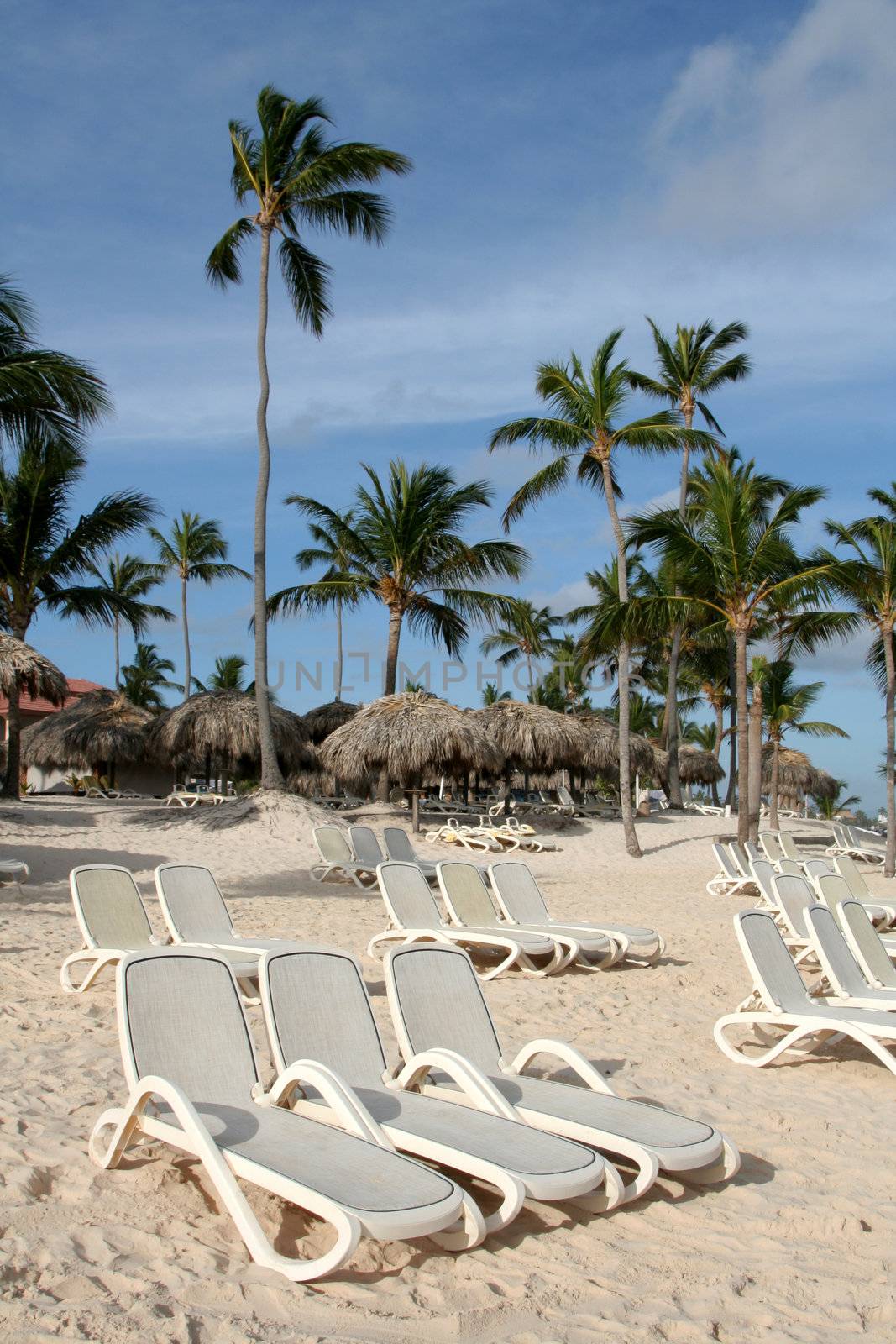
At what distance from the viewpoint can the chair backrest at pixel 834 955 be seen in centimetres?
576

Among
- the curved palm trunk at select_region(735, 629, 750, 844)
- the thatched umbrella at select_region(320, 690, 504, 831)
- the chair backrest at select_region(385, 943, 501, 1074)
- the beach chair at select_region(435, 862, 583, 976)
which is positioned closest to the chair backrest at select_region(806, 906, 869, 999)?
the beach chair at select_region(435, 862, 583, 976)

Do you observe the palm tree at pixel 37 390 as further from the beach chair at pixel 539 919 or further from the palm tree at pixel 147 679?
the palm tree at pixel 147 679

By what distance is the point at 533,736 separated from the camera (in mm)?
23594

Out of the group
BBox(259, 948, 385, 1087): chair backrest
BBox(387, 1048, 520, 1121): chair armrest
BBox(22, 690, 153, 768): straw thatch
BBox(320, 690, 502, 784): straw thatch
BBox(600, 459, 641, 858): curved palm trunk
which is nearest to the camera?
BBox(387, 1048, 520, 1121): chair armrest

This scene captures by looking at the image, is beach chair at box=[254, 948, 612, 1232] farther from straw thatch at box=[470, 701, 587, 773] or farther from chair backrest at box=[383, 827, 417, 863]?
straw thatch at box=[470, 701, 587, 773]

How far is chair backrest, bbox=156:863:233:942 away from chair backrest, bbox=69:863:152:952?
0.74 feet

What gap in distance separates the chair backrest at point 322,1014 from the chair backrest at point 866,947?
368 centimetres

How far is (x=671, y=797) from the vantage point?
28.0 metres

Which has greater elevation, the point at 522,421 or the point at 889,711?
the point at 522,421

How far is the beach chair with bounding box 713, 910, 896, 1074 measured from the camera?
194 inches

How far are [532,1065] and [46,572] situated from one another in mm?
17569

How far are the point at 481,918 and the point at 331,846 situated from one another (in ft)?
17.0

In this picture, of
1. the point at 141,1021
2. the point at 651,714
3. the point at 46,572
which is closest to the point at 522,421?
the point at 46,572

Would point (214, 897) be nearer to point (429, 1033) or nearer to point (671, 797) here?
point (429, 1033)
